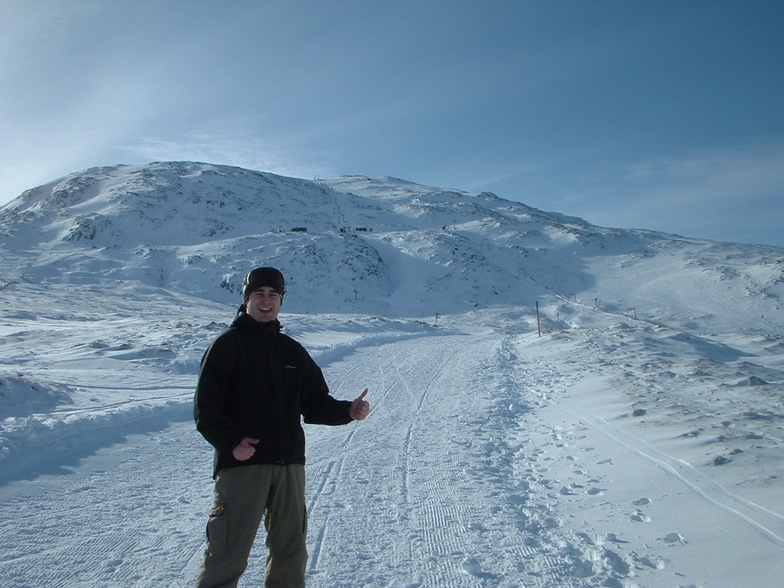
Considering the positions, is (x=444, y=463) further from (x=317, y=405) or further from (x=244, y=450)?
(x=244, y=450)

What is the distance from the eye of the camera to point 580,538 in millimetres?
4562

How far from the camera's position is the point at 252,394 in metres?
3.01

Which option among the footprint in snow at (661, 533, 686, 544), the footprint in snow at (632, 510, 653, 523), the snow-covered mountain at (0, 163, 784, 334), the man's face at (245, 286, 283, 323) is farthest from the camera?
the snow-covered mountain at (0, 163, 784, 334)

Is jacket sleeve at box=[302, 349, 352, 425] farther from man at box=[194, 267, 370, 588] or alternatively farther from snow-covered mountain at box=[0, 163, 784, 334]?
snow-covered mountain at box=[0, 163, 784, 334]

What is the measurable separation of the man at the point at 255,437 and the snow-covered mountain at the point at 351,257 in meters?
53.2

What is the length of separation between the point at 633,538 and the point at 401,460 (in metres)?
3.13

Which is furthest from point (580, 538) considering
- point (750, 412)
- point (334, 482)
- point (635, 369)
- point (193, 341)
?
point (193, 341)

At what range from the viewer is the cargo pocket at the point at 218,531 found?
112 inches

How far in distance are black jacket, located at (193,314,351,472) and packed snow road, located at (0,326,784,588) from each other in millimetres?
1466

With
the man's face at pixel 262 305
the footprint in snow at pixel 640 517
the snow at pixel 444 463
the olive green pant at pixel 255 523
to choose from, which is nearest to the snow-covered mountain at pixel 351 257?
the snow at pixel 444 463

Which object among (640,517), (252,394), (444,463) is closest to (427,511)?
(444,463)

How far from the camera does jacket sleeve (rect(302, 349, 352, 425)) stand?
3.39m

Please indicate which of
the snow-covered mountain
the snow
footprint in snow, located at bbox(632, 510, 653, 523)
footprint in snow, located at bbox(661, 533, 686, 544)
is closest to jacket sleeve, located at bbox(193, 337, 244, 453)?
the snow

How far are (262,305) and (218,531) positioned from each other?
1.28 metres
